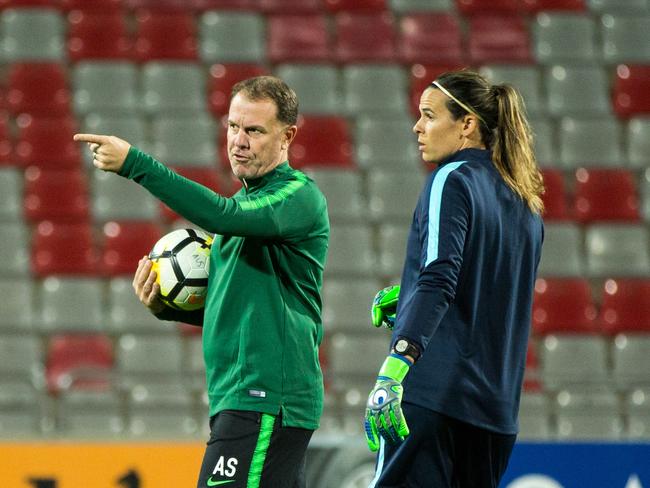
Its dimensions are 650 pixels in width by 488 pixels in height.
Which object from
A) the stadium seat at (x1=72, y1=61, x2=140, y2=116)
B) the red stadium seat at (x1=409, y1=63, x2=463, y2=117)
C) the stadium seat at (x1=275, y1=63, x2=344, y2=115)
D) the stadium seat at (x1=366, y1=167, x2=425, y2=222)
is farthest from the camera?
the red stadium seat at (x1=409, y1=63, x2=463, y2=117)

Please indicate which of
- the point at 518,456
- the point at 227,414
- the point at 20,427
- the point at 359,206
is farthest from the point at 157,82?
the point at 227,414

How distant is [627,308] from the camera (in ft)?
25.2

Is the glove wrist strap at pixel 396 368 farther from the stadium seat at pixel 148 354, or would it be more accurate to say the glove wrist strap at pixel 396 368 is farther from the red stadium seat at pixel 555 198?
the red stadium seat at pixel 555 198

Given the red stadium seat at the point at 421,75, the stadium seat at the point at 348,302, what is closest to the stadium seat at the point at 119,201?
the stadium seat at the point at 348,302

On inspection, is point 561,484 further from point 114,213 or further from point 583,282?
point 114,213

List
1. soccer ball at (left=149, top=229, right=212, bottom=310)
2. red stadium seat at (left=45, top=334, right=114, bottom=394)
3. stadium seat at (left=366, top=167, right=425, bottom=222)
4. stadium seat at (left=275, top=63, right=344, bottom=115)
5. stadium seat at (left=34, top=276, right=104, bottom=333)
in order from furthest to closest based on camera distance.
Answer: stadium seat at (left=275, top=63, right=344, bottom=115) < stadium seat at (left=366, top=167, right=425, bottom=222) < stadium seat at (left=34, top=276, right=104, bottom=333) < red stadium seat at (left=45, top=334, right=114, bottom=394) < soccer ball at (left=149, top=229, right=212, bottom=310)

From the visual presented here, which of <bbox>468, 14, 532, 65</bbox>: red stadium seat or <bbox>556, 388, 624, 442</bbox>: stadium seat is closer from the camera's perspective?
<bbox>556, 388, 624, 442</bbox>: stadium seat

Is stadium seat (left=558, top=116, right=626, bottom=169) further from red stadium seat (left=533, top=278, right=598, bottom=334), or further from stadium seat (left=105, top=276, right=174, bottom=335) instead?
stadium seat (left=105, top=276, right=174, bottom=335)

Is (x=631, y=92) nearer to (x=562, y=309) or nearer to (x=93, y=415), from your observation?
(x=562, y=309)

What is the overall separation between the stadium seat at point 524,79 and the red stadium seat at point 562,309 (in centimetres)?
194

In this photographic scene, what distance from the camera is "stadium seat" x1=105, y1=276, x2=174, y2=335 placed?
696 centimetres

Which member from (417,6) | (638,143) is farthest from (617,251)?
(417,6)

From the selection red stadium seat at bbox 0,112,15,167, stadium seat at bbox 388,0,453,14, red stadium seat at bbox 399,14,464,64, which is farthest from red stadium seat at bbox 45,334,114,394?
stadium seat at bbox 388,0,453,14

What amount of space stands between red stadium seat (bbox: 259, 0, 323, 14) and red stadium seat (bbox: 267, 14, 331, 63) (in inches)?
2.7
